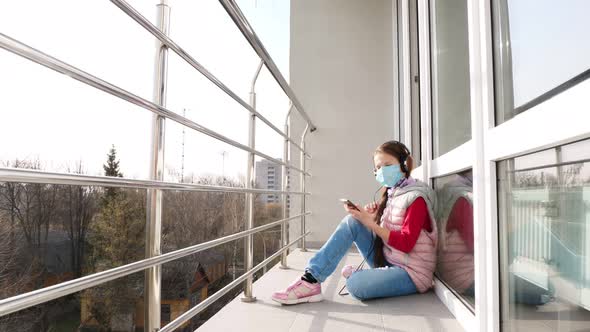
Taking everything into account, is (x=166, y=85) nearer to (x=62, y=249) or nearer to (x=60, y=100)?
(x=62, y=249)

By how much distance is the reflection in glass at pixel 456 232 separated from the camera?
1.15 m

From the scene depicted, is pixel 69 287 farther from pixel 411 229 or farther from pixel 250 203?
pixel 411 229

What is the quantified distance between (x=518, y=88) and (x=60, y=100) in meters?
4.43

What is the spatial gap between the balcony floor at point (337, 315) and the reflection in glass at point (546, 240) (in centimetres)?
41

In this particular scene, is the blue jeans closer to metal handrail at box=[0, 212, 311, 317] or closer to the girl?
the girl

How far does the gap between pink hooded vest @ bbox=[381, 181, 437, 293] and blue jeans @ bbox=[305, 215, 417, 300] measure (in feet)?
0.09

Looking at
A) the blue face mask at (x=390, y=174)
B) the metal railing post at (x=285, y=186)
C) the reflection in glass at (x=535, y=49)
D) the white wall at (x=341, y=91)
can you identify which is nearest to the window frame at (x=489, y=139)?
the reflection in glass at (x=535, y=49)

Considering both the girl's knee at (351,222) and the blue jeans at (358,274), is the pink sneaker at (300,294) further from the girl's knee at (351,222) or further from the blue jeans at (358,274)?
the girl's knee at (351,222)

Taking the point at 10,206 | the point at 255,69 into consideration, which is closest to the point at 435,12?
the point at 255,69

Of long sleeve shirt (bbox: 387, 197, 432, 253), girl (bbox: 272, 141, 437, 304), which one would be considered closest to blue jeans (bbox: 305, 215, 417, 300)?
girl (bbox: 272, 141, 437, 304)

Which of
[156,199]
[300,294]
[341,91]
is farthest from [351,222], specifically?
[341,91]

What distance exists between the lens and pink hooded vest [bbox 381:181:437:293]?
150cm

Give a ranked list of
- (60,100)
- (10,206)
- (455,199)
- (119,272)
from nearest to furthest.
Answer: (119,272) < (455,199) < (10,206) < (60,100)

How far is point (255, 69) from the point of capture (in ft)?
5.04
